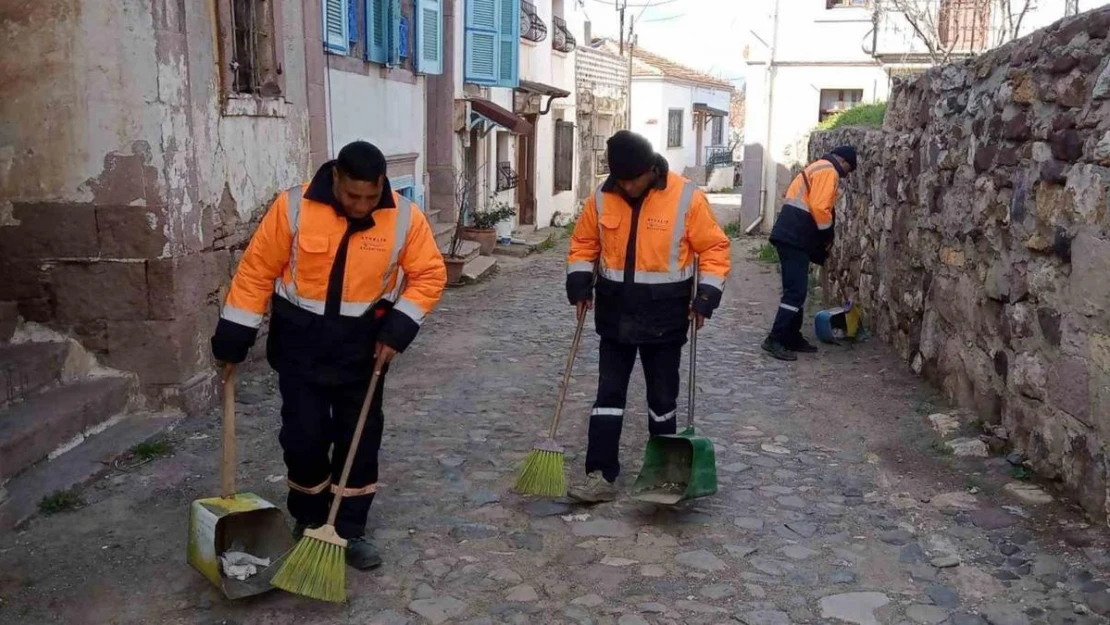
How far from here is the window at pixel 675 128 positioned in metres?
33.3

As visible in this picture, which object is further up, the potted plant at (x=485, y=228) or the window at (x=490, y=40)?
the window at (x=490, y=40)

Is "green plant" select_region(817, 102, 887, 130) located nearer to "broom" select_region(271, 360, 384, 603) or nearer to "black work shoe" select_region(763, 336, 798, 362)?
"black work shoe" select_region(763, 336, 798, 362)

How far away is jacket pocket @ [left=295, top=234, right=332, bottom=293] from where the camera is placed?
11.7 feet

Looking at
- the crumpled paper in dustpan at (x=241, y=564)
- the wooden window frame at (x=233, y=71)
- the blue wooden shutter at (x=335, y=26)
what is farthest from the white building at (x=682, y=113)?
the crumpled paper in dustpan at (x=241, y=564)

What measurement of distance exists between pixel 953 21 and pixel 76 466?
15.6 metres

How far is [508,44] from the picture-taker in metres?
14.7

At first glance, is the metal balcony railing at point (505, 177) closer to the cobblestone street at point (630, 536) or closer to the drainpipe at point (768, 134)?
the drainpipe at point (768, 134)

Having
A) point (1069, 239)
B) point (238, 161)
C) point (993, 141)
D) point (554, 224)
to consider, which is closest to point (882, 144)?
point (993, 141)

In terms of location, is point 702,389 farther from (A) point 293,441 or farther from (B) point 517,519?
(A) point 293,441

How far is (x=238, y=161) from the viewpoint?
6539mm

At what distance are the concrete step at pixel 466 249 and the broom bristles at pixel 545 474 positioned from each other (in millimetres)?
7444

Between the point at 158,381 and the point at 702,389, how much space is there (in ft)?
11.0

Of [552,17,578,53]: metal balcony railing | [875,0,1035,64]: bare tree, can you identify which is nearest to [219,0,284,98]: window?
[875,0,1035,64]: bare tree

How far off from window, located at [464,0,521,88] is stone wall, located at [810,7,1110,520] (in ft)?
26.4
